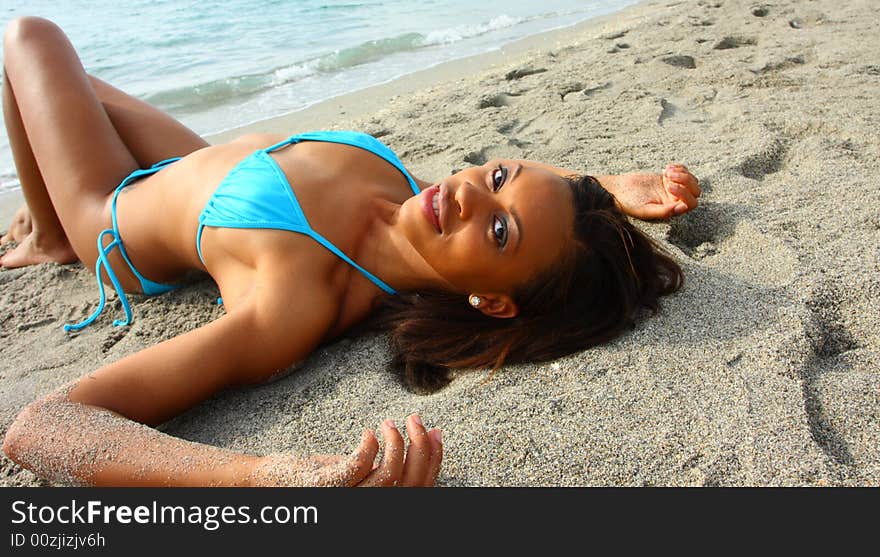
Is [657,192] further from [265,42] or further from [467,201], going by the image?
A: [265,42]

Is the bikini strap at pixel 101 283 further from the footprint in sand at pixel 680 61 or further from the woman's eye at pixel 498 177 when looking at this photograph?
the footprint in sand at pixel 680 61

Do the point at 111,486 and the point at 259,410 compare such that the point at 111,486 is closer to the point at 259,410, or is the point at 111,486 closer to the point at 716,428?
the point at 259,410

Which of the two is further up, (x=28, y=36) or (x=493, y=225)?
(x=28, y=36)

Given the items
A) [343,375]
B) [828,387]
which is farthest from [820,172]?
[343,375]

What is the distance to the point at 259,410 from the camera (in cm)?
199

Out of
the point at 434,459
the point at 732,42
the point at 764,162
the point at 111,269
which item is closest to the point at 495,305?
the point at 434,459

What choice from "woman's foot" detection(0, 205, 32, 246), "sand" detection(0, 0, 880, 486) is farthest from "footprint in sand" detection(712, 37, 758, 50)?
"woman's foot" detection(0, 205, 32, 246)

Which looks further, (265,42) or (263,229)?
(265,42)

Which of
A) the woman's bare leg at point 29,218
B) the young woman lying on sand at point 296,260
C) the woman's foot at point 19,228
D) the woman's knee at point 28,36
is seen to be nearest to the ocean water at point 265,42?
the woman's foot at point 19,228

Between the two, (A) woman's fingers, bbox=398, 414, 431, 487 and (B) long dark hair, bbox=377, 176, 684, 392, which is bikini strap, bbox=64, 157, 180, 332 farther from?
(A) woman's fingers, bbox=398, 414, 431, 487

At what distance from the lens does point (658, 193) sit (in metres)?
2.82

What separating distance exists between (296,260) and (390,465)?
0.88m

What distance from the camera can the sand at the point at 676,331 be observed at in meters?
1.61

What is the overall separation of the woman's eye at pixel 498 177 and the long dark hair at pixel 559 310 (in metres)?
0.25
